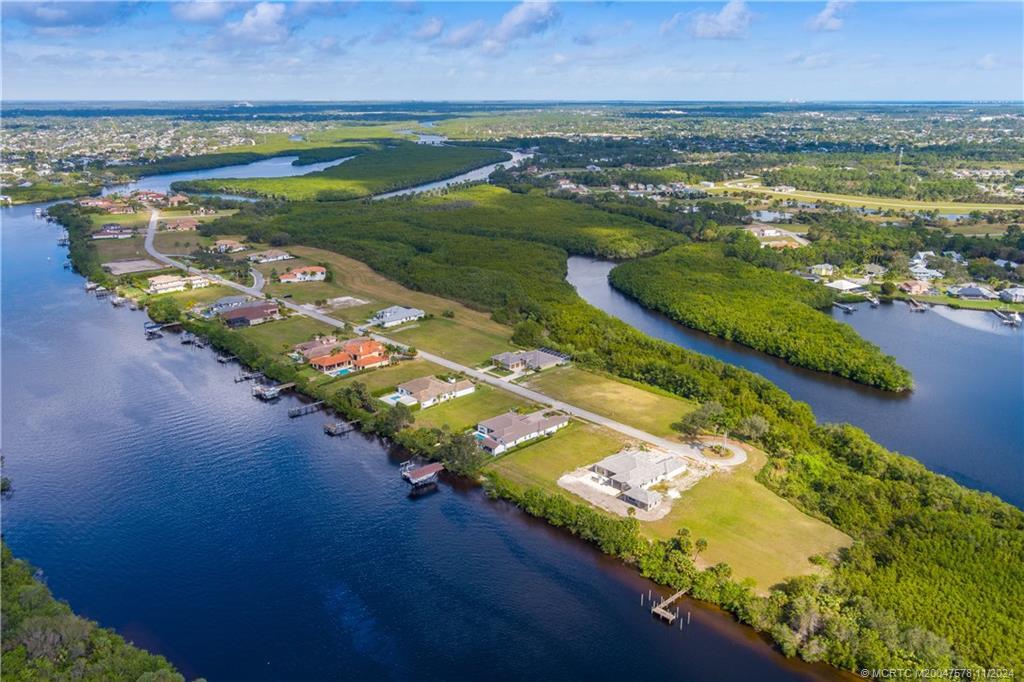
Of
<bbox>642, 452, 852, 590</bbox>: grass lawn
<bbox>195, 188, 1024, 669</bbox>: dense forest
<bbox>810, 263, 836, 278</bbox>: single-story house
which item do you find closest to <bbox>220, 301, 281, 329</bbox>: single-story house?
<bbox>195, 188, 1024, 669</bbox>: dense forest

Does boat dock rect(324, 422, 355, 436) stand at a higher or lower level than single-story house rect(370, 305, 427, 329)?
lower

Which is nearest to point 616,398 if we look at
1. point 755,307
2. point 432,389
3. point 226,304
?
point 432,389

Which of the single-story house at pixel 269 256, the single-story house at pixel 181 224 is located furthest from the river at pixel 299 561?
the single-story house at pixel 181 224

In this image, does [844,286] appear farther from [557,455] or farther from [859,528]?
[557,455]

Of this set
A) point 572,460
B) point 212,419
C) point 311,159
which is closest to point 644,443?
point 572,460

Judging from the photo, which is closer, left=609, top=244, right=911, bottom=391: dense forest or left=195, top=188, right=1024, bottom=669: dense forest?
left=195, top=188, right=1024, bottom=669: dense forest

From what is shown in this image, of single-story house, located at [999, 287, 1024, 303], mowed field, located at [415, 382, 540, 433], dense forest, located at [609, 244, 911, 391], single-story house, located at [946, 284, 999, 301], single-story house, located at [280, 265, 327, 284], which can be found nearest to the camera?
mowed field, located at [415, 382, 540, 433]

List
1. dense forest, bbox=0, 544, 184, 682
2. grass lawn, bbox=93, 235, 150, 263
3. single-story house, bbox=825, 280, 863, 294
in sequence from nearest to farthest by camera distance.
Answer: dense forest, bbox=0, 544, 184, 682 → single-story house, bbox=825, 280, 863, 294 → grass lawn, bbox=93, 235, 150, 263

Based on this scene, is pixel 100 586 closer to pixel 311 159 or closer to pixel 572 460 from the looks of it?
pixel 572 460

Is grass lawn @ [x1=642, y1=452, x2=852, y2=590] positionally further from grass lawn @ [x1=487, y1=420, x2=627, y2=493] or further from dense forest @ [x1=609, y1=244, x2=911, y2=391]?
dense forest @ [x1=609, y1=244, x2=911, y2=391]
